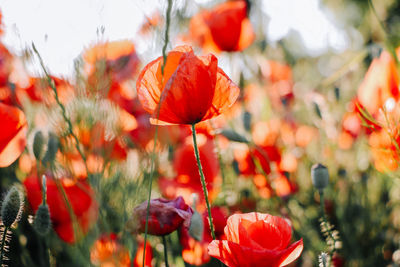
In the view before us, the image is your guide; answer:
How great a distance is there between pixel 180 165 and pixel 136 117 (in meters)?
0.17

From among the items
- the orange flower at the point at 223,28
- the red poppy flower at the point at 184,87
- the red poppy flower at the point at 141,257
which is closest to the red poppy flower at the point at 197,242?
the red poppy flower at the point at 141,257

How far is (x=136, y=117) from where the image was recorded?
938 mm

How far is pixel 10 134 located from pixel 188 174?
36 cm

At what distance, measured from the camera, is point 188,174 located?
0.86m

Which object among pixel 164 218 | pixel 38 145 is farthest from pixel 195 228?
pixel 38 145

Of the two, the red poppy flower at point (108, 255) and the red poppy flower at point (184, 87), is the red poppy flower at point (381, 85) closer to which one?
the red poppy flower at point (184, 87)

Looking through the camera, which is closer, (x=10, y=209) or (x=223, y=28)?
(x=10, y=209)

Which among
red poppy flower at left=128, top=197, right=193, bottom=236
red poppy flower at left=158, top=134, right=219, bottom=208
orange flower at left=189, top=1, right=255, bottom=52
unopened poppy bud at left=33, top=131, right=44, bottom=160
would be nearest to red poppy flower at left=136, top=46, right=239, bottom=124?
red poppy flower at left=128, top=197, right=193, bottom=236

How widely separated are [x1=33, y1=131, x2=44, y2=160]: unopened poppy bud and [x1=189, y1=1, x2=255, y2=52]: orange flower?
1.80 ft

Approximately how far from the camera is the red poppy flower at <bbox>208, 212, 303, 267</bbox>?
1.35 feet

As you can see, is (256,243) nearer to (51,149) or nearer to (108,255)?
(108,255)

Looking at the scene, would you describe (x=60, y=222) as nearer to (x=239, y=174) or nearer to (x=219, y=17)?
(x=239, y=174)

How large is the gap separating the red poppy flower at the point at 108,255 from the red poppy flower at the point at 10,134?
19 cm

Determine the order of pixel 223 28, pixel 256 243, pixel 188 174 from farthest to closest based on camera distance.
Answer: pixel 223 28 → pixel 188 174 → pixel 256 243
